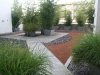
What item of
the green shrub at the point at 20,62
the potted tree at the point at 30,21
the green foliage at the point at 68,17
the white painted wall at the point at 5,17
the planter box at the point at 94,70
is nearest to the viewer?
the green shrub at the point at 20,62

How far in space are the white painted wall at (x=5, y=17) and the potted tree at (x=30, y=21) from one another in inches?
72.4

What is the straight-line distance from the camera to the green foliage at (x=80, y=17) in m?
9.94

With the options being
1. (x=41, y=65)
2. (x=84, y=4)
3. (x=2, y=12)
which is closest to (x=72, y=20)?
(x=84, y=4)

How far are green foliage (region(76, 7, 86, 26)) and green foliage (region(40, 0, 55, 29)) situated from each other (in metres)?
3.01

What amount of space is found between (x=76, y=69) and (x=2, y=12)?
23.6ft

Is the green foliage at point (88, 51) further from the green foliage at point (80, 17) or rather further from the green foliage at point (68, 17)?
the green foliage at point (68, 17)

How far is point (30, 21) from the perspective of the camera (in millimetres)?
7617

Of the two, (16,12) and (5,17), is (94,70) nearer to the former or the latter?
(5,17)

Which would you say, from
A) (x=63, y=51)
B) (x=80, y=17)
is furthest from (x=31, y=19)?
(x=80, y=17)

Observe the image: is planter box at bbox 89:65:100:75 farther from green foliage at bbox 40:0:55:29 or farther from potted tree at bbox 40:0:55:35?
green foliage at bbox 40:0:55:29

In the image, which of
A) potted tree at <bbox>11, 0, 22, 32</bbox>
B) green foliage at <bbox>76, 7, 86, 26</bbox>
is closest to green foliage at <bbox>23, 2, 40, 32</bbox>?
potted tree at <bbox>11, 0, 22, 32</bbox>

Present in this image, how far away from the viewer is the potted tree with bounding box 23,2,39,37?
289 inches

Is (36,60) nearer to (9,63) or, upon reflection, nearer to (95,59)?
(9,63)

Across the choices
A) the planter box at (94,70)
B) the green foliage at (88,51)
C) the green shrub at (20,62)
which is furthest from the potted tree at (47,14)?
the green shrub at (20,62)
